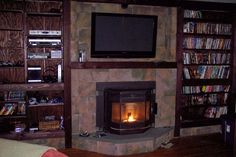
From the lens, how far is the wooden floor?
396 cm

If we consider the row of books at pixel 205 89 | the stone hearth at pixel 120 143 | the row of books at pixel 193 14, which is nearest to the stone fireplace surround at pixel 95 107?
the stone hearth at pixel 120 143

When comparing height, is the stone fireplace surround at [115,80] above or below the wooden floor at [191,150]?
above

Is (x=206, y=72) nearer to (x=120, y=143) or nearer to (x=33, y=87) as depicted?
(x=120, y=143)

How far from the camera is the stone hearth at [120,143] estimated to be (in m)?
3.97

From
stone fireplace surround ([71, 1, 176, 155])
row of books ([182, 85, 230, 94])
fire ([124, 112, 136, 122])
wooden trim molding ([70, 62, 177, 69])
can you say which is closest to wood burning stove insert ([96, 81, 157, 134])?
fire ([124, 112, 136, 122])

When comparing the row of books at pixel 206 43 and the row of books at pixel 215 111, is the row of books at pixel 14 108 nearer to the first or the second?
the row of books at pixel 206 43

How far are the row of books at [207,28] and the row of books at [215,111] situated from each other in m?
1.43

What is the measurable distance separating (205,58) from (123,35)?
1684 millimetres

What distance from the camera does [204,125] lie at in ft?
16.3

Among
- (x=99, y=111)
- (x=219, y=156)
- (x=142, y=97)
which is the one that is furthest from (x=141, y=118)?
(x=219, y=156)

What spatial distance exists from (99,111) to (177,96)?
143 cm

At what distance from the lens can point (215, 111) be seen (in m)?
5.10

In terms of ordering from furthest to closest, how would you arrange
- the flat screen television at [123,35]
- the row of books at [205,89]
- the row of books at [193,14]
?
the row of books at [205,89], the row of books at [193,14], the flat screen television at [123,35]

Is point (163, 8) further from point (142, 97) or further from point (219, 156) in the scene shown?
point (219, 156)
